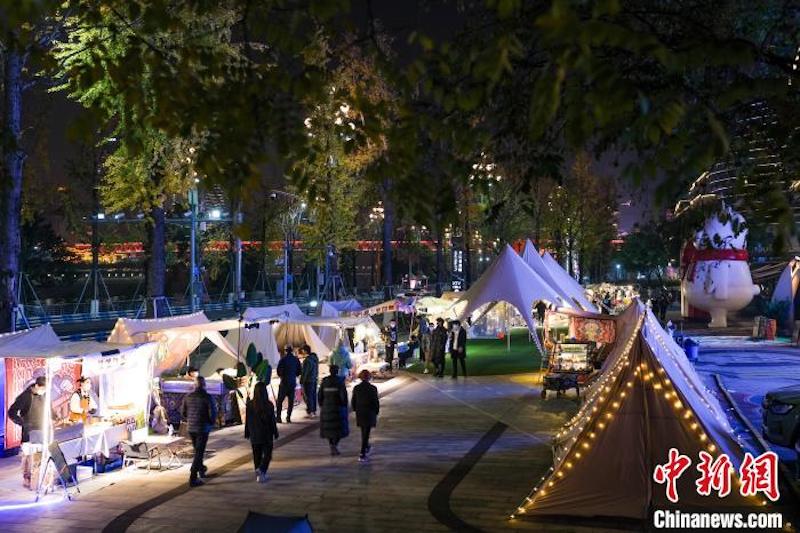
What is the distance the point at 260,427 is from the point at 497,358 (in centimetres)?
1734

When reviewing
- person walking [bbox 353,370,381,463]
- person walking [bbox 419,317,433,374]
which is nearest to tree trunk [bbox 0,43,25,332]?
person walking [bbox 353,370,381,463]

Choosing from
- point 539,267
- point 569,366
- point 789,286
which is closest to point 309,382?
point 569,366

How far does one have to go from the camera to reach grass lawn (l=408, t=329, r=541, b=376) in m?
24.2

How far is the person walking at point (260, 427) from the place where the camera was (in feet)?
35.6

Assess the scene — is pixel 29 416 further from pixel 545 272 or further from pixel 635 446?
pixel 545 272

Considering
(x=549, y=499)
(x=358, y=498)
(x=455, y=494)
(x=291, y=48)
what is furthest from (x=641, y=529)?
(x=291, y=48)

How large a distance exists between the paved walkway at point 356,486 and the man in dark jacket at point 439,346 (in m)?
6.86

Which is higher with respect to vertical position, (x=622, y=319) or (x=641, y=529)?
(x=622, y=319)

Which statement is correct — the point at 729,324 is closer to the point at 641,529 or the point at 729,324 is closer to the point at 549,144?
the point at 641,529

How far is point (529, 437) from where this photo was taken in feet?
45.4

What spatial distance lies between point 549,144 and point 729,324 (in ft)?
119

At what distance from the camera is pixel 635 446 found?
9125 millimetres

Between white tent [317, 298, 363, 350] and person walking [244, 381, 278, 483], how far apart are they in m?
12.2

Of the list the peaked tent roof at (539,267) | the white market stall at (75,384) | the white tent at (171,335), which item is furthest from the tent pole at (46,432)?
the peaked tent roof at (539,267)
